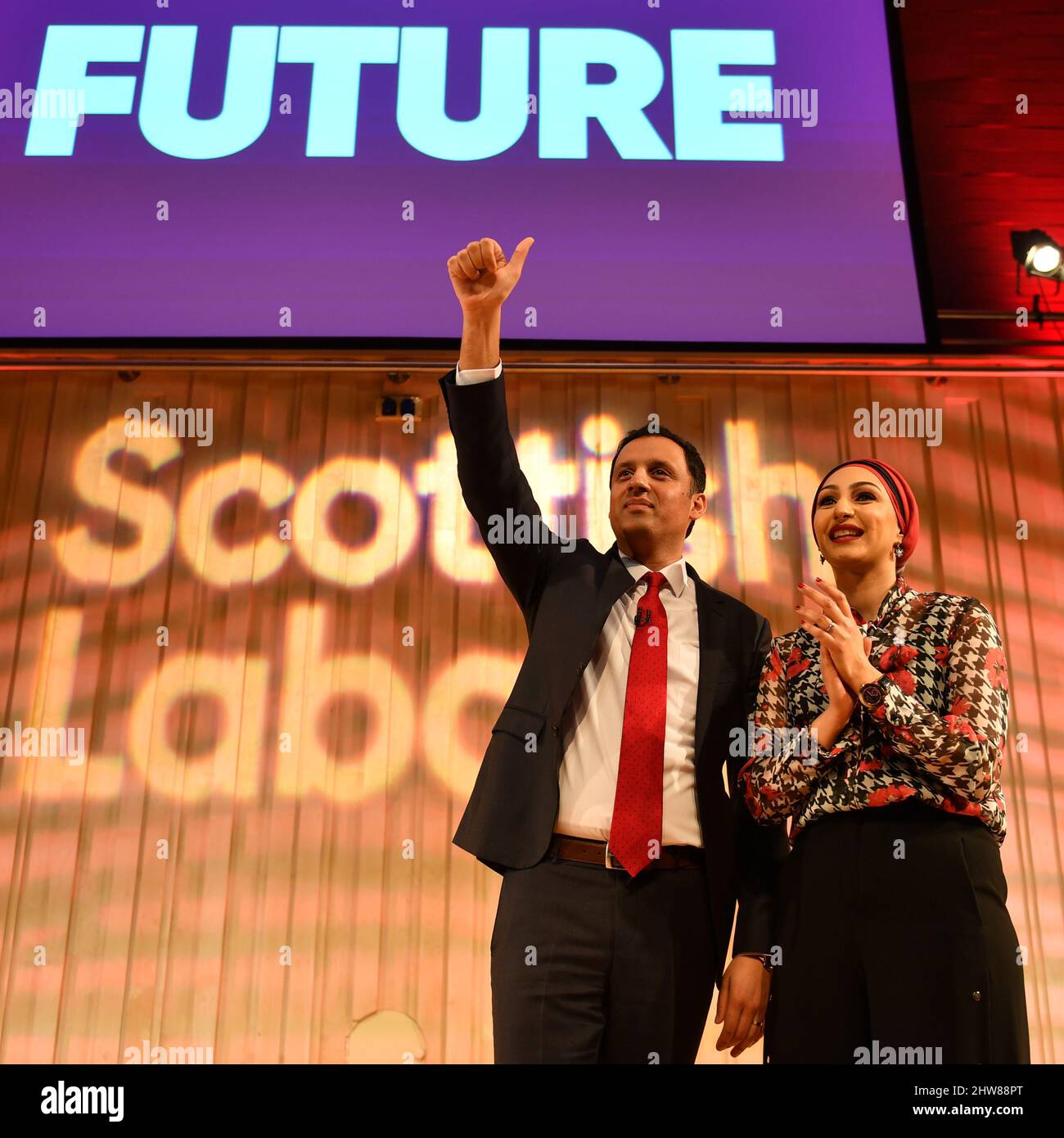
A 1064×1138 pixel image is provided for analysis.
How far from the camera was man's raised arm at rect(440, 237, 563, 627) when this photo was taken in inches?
63.0

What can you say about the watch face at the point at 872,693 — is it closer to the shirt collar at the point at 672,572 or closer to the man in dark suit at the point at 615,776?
the man in dark suit at the point at 615,776

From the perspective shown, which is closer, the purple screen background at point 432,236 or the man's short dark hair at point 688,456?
the man's short dark hair at point 688,456

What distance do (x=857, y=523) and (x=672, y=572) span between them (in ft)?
0.96

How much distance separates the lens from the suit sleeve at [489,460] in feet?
5.33

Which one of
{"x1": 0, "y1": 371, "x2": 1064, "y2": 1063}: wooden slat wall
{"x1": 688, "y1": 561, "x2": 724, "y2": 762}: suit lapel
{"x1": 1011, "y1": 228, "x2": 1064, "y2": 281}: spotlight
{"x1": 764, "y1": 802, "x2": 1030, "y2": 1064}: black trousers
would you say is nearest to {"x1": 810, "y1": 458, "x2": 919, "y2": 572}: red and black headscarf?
{"x1": 688, "y1": 561, "x2": 724, "y2": 762}: suit lapel

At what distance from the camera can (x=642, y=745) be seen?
1.56m

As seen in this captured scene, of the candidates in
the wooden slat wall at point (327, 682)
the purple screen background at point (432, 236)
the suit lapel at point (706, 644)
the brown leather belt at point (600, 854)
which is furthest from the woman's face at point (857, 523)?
the wooden slat wall at point (327, 682)

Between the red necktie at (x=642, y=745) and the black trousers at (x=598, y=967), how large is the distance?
4 centimetres

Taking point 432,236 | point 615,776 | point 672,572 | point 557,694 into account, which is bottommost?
A: point 615,776

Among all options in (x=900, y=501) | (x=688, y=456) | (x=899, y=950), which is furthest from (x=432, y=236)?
(x=899, y=950)

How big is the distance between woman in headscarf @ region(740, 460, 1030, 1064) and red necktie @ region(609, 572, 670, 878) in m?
0.14

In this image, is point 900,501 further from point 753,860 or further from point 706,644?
point 753,860

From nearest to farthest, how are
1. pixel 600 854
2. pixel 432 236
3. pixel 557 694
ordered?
1. pixel 600 854
2. pixel 557 694
3. pixel 432 236
